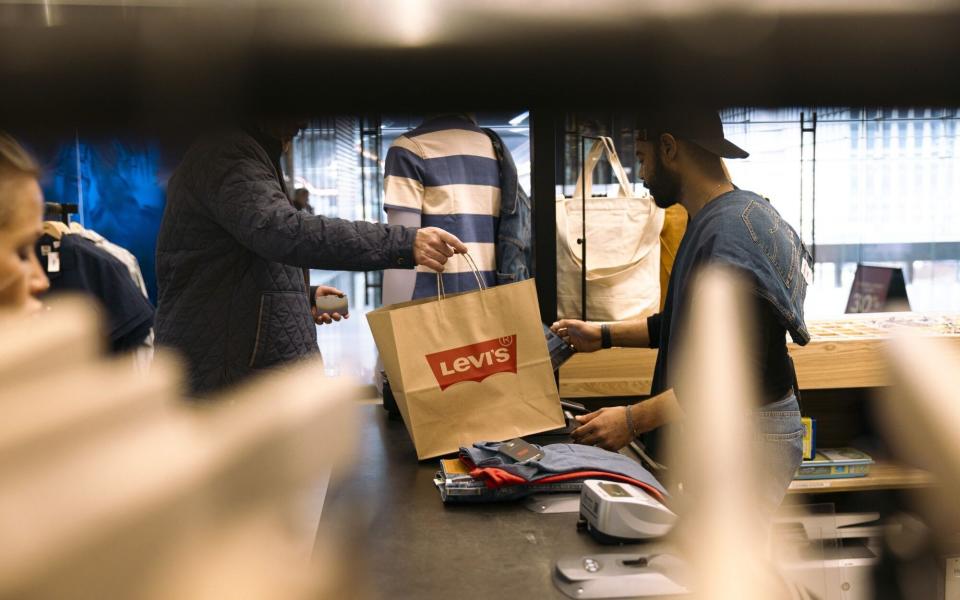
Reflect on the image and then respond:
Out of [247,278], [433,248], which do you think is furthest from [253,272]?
[433,248]

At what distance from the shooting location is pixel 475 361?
1.27 m

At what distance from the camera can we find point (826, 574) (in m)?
2.14

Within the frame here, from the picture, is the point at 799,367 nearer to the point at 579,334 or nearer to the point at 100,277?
the point at 579,334

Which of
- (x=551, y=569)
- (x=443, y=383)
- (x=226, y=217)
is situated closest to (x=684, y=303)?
(x=443, y=383)

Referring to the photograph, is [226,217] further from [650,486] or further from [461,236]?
[461,236]

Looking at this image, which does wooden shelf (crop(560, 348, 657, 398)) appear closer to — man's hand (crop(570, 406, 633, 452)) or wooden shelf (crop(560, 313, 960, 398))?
wooden shelf (crop(560, 313, 960, 398))

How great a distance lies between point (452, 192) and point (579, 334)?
44 cm

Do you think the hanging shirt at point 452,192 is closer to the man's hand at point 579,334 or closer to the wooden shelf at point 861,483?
the man's hand at point 579,334

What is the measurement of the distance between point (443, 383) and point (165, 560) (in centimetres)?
100

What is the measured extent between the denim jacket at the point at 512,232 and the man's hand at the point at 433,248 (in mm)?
662

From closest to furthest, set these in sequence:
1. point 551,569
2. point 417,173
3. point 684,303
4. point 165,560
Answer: point 165,560 → point 551,569 → point 684,303 → point 417,173

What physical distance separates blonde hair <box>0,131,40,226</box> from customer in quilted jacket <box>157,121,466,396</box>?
0.76m

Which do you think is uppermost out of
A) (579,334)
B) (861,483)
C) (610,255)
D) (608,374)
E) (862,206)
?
(862,206)

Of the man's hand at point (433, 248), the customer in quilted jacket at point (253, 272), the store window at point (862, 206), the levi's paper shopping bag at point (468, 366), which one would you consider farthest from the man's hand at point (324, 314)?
the store window at point (862, 206)
